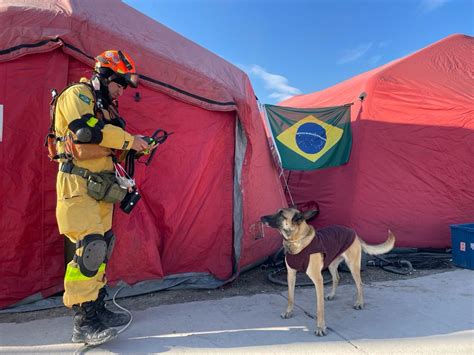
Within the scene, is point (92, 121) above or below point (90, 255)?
above

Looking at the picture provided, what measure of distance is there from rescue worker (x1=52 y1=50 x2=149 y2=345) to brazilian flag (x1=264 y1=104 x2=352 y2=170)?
3003mm

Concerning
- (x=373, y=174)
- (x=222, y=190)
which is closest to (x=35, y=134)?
(x=222, y=190)

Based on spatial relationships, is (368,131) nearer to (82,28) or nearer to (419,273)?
(419,273)

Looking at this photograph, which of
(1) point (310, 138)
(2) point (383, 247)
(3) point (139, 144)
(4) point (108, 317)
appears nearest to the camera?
(3) point (139, 144)

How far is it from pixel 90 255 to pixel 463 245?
15.4ft

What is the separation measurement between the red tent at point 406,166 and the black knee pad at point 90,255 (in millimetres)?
3823

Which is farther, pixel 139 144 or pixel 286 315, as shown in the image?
pixel 286 315

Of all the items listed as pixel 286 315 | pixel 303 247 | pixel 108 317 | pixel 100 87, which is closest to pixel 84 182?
pixel 100 87

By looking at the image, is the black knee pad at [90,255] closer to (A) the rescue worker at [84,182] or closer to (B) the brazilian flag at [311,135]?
(A) the rescue worker at [84,182]

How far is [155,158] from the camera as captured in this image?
13.0ft

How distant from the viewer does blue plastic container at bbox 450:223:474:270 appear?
4.88 meters

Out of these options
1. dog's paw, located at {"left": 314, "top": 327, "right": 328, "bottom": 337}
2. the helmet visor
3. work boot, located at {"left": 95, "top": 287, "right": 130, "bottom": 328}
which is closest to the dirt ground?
work boot, located at {"left": 95, "top": 287, "right": 130, "bottom": 328}

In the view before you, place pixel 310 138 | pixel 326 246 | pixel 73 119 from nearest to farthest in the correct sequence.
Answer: pixel 73 119 → pixel 326 246 → pixel 310 138

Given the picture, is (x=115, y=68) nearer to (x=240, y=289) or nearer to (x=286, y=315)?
(x=286, y=315)
